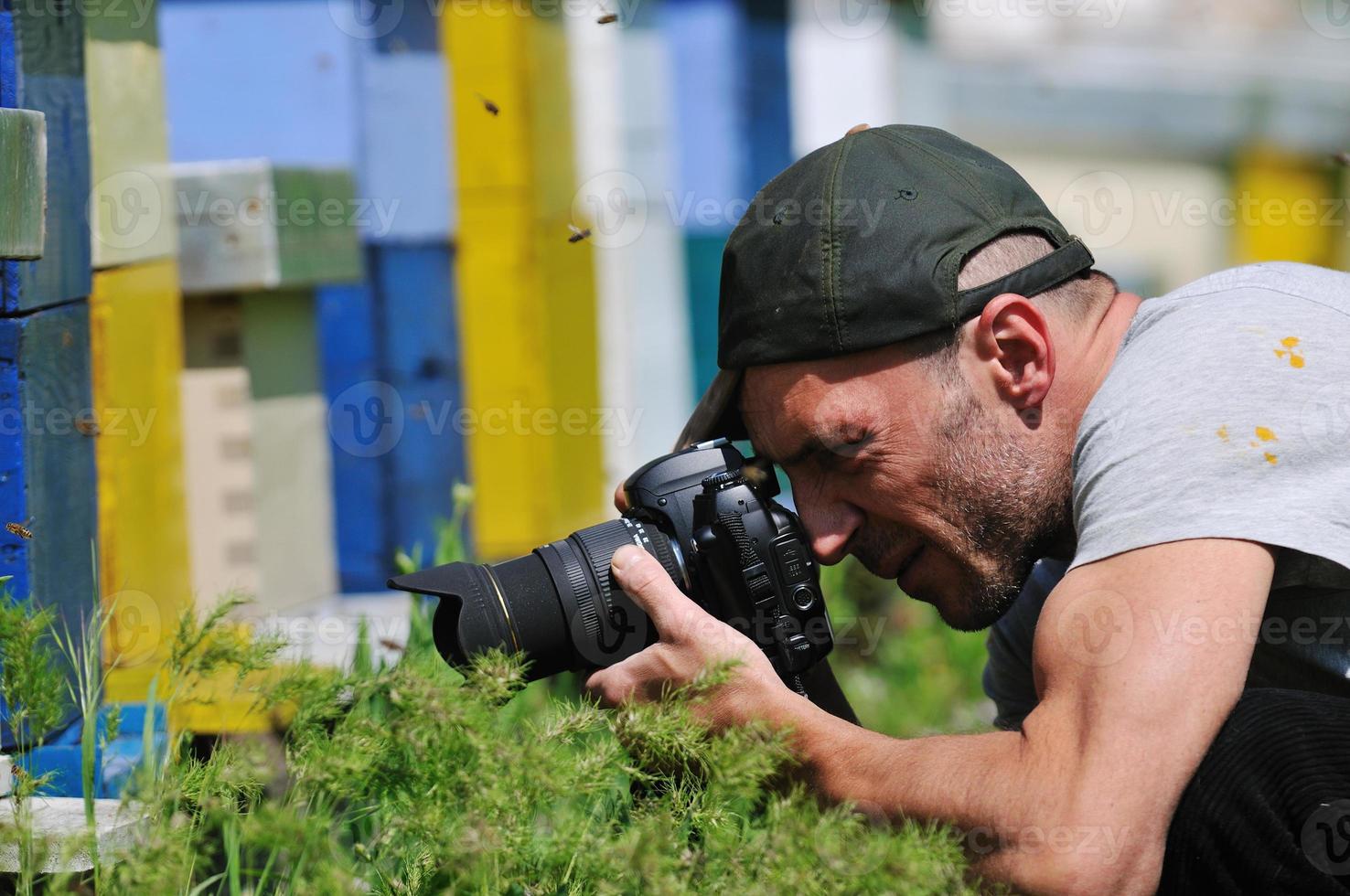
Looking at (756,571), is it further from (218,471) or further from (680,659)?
(218,471)

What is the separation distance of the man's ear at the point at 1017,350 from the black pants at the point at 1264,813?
0.55 metres

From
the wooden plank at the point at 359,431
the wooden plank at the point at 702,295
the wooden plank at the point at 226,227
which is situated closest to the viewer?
the wooden plank at the point at 226,227

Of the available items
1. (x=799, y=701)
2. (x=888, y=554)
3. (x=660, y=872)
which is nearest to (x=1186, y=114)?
(x=888, y=554)

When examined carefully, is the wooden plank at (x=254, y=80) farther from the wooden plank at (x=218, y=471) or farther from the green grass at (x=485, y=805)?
the green grass at (x=485, y=805)

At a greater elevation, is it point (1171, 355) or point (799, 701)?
point (1171, 355)

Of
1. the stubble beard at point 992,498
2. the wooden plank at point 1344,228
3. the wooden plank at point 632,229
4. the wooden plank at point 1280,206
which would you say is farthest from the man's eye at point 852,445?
the wooden plank at point 1344,228

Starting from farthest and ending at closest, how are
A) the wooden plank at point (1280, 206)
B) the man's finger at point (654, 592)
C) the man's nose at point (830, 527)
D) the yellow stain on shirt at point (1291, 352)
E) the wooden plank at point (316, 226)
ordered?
1. the wooden plank at point (1280, 206)
2. the wooden plank at point (316, 226)
3. the man's nose at point (830, 527)
4. the man's finger at point (654, 592)
5. the yellow stain on shirt at point (1291, 352)

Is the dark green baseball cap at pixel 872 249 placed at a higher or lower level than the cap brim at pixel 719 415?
higher

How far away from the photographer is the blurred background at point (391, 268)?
2.32 metres

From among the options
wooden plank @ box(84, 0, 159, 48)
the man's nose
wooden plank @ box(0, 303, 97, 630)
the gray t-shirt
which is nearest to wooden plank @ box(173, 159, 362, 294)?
wooden plank @ box(84, 0, 159, 48)

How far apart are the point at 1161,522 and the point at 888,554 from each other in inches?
21.3

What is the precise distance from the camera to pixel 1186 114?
229 inches

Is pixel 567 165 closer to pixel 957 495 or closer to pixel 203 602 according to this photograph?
pixel 203 602

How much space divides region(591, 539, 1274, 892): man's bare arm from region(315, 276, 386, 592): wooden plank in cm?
236
